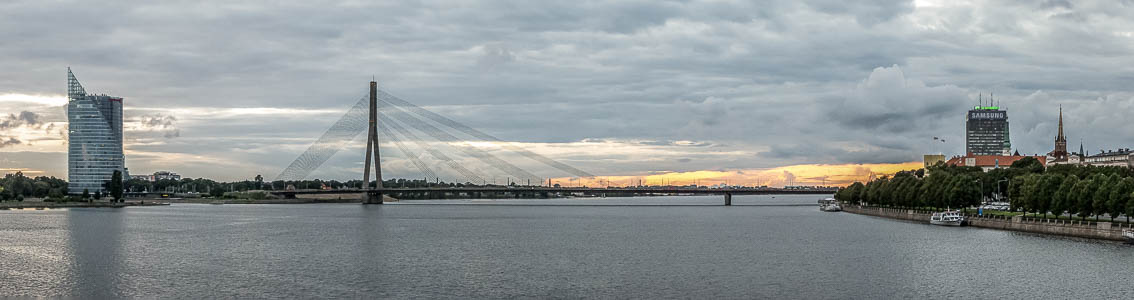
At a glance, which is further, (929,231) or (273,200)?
(273,200)

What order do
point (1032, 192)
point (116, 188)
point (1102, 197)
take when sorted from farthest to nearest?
point (116, 188), point (1032, 192), point (1102, 197)

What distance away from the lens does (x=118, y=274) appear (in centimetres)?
4641

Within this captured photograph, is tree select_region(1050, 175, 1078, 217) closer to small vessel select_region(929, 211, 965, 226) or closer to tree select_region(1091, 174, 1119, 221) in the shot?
tree select_region(1091, 174, 1119, 221)

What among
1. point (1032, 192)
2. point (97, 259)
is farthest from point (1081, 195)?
point (97, 259)

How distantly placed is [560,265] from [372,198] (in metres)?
120

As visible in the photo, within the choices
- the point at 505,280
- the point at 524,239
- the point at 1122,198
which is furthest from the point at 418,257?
the point at 1122,198

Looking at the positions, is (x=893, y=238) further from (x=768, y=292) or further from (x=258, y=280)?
(x=258, y=280)

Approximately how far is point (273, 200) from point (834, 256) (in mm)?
156779

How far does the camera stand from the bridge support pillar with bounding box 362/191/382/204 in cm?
16335

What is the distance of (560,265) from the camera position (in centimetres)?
5144

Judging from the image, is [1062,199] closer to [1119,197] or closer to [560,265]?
[1119,197]

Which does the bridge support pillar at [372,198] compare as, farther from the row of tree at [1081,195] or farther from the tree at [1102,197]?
the tree at [1102,197]

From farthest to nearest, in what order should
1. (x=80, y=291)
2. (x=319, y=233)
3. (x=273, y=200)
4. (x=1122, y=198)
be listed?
(x=273, y=200), (x=319, y=233), (x=1122, y=198), (x=80, y=291)

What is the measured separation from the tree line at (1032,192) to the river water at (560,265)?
171 inches
